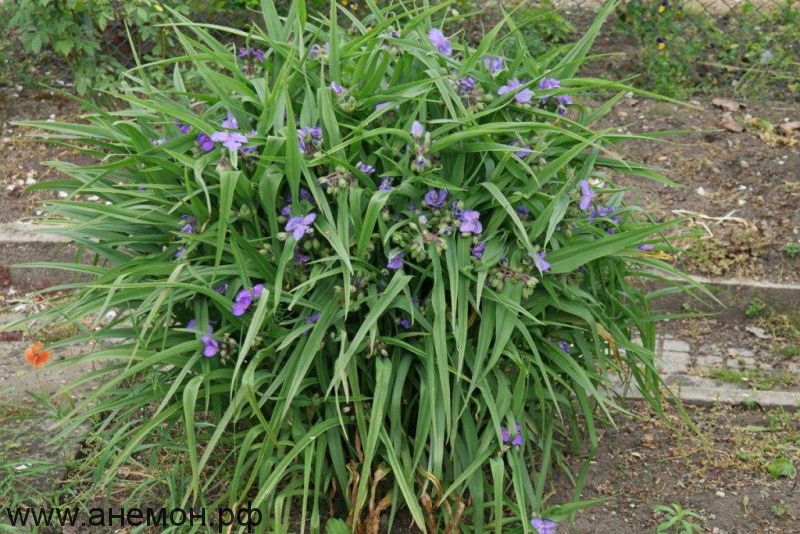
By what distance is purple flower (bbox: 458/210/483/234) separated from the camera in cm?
250

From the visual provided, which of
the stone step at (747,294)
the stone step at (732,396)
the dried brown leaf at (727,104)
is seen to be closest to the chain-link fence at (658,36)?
the dried brown leaf at (727,104)

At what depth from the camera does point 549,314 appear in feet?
→ 8.71

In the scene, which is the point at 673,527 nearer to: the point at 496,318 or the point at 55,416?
the point at 496,318

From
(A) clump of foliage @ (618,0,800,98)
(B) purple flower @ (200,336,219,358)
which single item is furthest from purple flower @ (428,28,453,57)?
(A) clump of foliage @ (618,0,800,98)

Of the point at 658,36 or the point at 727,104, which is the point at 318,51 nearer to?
the point at 727,104

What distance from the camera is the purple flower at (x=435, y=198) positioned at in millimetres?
2521

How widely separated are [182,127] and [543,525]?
4.87 feet

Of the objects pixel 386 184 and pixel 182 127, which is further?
pixel 182 127

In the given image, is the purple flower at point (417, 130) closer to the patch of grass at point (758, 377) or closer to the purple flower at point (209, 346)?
the purple flower at point (209, 346)

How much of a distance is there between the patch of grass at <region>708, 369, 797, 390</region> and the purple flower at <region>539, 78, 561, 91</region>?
1574 mm

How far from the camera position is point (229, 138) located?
2480mm

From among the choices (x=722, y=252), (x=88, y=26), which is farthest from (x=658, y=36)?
(x=88, y=26)

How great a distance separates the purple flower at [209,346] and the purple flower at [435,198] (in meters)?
0.65

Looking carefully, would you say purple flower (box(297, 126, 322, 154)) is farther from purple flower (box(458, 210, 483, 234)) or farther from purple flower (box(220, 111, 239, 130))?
purple flower (box(458, 210, 483, 234))
